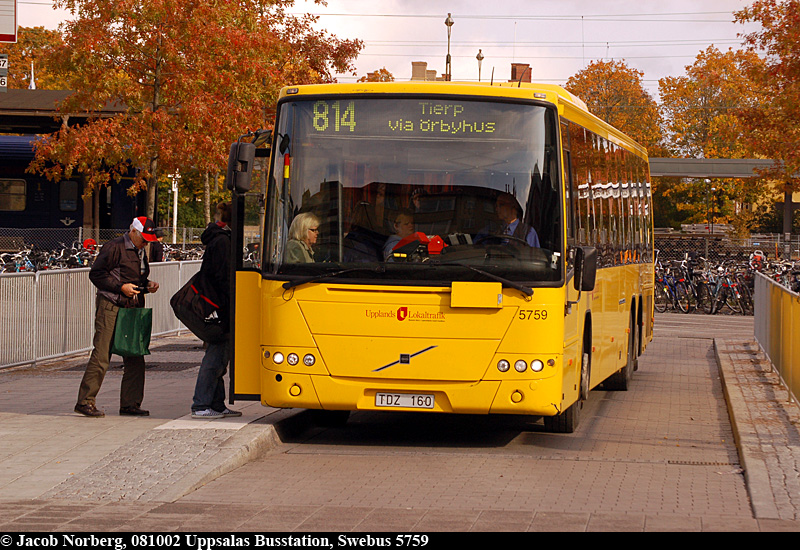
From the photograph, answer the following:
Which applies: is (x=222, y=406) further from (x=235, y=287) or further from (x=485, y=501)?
(x=485, y=501)

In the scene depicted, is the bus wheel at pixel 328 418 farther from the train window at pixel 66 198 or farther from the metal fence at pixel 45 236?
the train window at pixel 66 198

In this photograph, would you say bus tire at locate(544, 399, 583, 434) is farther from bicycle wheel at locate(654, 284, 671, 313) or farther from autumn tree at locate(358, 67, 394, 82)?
autumn tree at locate(358, 67, 394, 82)

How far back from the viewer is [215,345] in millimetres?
10953

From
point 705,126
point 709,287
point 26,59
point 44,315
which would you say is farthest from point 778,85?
point 26,59

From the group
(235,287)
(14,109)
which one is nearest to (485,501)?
(235,287)

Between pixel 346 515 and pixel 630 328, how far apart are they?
9128mm

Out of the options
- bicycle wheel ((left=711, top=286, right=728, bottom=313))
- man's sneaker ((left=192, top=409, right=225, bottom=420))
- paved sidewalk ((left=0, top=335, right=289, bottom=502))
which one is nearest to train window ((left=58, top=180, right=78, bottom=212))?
bicycle wheel ((left=711, top=286, right=728, bottom=313))

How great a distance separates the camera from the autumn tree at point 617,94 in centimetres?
7375

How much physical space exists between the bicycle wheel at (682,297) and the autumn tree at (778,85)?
382cm

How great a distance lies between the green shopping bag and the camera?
422 inches

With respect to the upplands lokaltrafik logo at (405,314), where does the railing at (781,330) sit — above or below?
below

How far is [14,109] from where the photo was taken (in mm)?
38125

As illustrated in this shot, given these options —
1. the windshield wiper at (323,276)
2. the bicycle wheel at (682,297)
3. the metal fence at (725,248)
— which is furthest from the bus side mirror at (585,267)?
the metal fence at (725,248)

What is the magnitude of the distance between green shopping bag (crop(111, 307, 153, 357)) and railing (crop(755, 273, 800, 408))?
21.0 ft
